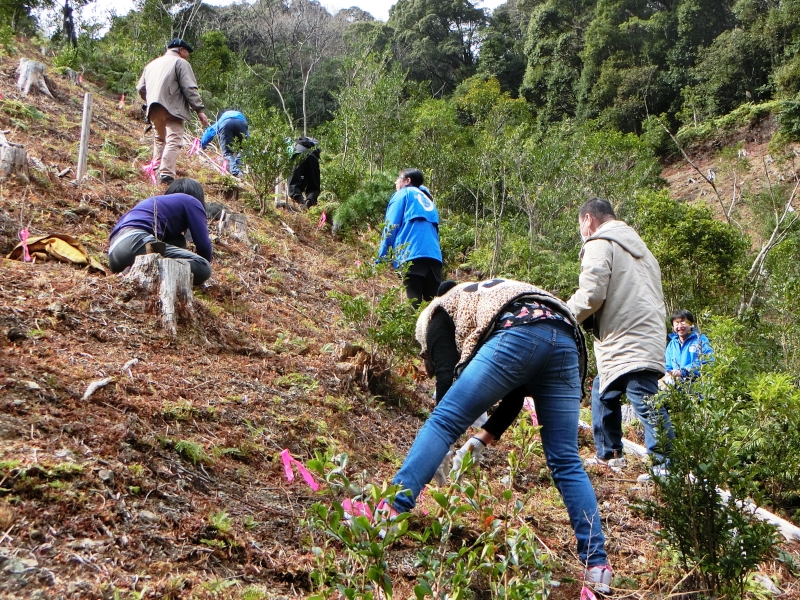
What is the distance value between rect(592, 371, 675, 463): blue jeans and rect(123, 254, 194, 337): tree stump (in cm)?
262

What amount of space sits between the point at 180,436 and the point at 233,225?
4.25m

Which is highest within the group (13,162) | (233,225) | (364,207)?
(13,162)

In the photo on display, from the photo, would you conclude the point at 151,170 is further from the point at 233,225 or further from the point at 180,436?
the point at 180,436

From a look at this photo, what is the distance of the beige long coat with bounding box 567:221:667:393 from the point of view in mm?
3875

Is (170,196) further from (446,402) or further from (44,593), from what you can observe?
(44,593)

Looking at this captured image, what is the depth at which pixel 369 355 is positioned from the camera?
4523 millimetres

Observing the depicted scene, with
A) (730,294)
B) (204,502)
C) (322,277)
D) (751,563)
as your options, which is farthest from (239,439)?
(730,294)

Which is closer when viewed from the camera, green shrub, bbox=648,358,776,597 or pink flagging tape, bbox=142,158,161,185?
green shrub, bbox=648,358,776,597

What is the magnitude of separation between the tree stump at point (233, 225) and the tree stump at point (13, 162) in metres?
1.80

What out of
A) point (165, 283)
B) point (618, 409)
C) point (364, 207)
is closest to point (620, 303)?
point (618, 409)

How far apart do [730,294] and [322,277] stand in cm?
663

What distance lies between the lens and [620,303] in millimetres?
3943

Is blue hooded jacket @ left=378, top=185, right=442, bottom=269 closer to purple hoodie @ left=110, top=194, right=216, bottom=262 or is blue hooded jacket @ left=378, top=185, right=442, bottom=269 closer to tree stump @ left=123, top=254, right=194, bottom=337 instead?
purple hoodie @ left=110, top=194, right=216, bottom=262

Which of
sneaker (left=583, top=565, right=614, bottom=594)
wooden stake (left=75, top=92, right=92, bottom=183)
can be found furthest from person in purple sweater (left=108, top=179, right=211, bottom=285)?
sneaker (left=583, top=565, right=614, bottom=594)
